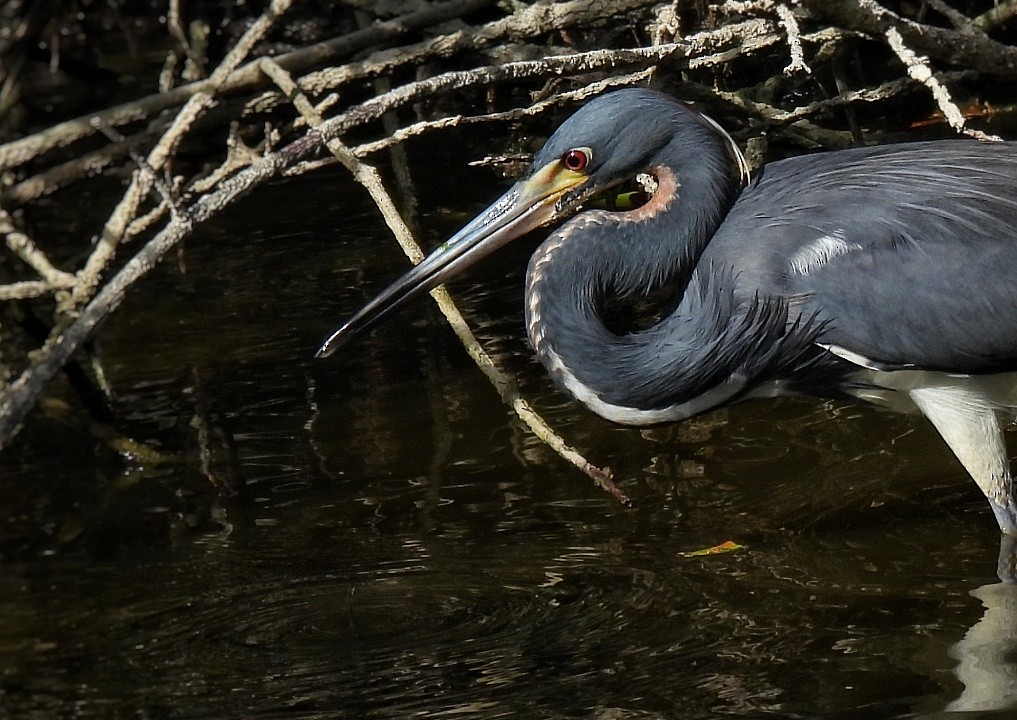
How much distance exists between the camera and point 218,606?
183 inches

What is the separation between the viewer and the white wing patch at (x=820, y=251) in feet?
14.7

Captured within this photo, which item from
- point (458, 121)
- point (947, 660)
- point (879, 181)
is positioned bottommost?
point (947, 660)

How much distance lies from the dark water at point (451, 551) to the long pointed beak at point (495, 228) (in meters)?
0.82

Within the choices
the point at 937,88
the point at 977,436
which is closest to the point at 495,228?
the point at 937,88

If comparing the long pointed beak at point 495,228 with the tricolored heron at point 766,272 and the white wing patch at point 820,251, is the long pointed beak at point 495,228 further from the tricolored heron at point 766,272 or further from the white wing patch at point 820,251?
the white wing patch at point 820,251

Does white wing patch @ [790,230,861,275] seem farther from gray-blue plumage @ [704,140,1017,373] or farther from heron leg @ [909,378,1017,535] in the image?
heron leg @ [909,378,1017,535]

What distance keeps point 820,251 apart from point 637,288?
1.87ft

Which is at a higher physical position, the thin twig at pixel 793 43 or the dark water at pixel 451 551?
the thin twig at pixel 793 43

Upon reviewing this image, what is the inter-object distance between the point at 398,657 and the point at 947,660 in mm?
1432

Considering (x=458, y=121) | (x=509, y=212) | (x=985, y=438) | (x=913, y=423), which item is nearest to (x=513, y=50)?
(x=458, y=121)

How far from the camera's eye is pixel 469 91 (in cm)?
742

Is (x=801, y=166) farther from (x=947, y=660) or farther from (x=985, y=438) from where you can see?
(x=947, y=660)

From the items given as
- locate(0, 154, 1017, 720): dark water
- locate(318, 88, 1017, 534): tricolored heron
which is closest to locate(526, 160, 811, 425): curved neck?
locate(318, 88, 1017, 534): tricolored heron

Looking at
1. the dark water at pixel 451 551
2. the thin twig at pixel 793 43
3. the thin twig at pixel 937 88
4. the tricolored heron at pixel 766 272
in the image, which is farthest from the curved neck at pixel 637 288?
the thin twig at pixel 937 88
